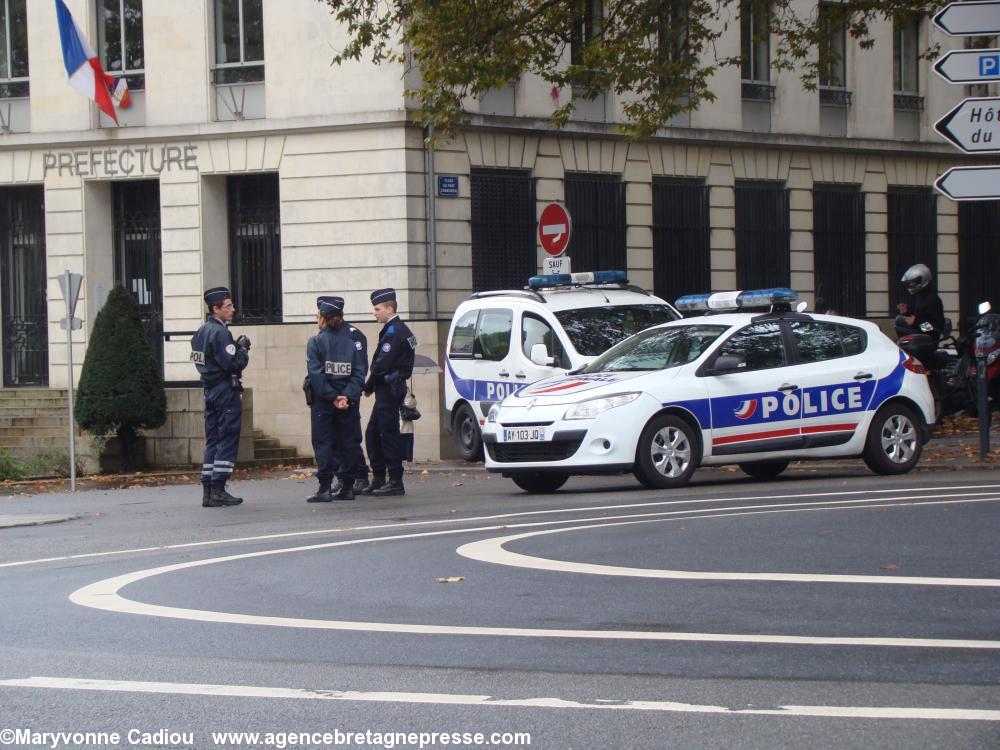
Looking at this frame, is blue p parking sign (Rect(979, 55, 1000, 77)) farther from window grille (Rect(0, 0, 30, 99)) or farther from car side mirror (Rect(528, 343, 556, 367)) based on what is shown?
window grille (Rect(0, 0, 30, 99))

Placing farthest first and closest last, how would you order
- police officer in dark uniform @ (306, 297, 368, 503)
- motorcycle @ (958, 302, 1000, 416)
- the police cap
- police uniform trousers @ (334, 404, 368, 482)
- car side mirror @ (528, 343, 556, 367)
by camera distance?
motorcycle @ (958, 302, 1000, 416) → car side mirror @ (528, 343, 556, 367) → the police cap → police uniform trousers @ (334, 404, 368, 482) → police officer in dark uniform @ (306, 297, 368, 503)

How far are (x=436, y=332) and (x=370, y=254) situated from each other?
81.5 inches

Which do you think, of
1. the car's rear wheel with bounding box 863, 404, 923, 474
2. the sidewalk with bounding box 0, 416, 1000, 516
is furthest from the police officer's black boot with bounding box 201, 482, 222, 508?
the car's rear wheel with bounding box 863, 404, 923, 474

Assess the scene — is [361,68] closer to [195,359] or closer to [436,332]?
[436,332]

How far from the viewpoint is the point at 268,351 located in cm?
2558

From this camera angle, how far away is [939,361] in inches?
845

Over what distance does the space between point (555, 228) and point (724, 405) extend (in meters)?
6.63

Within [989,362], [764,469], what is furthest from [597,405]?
[989,362]

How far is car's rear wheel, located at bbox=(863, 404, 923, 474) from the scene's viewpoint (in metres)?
15.4

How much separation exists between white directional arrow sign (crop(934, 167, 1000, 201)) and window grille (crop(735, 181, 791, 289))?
47.9 feet

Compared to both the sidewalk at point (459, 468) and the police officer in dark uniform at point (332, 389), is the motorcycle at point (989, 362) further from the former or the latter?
the police officer in dark uniform at point (332, 389)

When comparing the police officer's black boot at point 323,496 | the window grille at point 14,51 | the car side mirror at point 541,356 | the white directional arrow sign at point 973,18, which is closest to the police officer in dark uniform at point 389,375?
the police officer's black boot at point 323,496

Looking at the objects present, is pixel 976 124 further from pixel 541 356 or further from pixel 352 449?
Answer: pixel 352 449

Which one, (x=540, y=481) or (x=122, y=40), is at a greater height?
(x=122, y=40)
